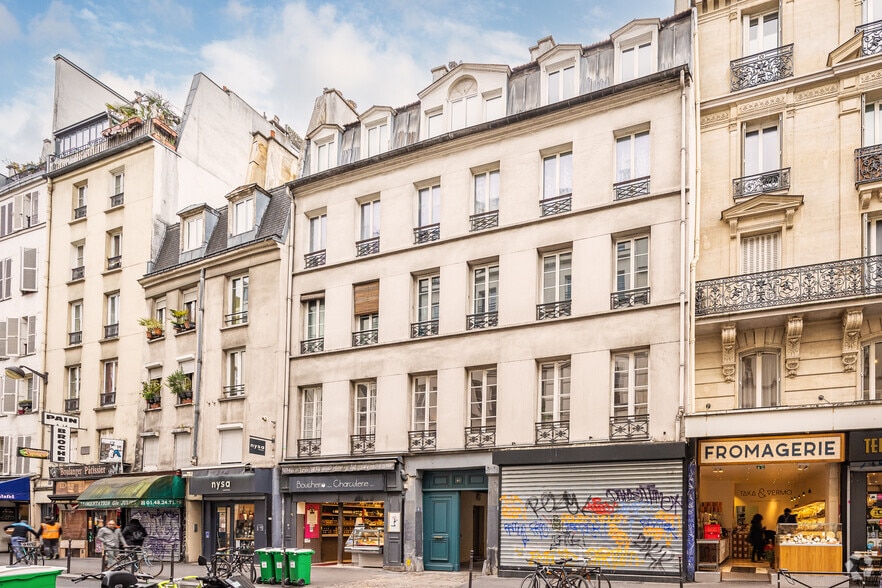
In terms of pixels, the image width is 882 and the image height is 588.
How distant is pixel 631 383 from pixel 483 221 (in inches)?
228

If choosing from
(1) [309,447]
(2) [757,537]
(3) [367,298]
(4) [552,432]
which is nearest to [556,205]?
(4) [552,432]

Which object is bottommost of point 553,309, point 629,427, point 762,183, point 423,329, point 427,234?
point 629,427

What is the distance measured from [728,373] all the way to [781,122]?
18.6 feet

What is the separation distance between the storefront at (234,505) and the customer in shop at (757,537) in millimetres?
12749

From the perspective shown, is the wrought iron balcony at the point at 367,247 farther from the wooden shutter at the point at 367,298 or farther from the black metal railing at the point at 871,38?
the black metal railing at the point at 871,38

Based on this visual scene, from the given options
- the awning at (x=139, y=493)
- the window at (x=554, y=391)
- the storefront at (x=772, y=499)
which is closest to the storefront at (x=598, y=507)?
the storefront at (x=772, y=499)

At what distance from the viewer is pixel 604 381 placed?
1891 centimetres

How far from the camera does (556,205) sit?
20.5m

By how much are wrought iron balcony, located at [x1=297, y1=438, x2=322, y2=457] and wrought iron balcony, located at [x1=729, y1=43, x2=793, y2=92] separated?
14.2 metres

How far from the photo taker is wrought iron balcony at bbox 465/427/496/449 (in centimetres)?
2056

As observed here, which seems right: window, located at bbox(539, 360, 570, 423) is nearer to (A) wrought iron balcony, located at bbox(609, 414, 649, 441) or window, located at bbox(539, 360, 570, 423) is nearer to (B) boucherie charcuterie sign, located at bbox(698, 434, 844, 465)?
(A) wrought iron balcony, located at bbox(609, 414, 649, 441)

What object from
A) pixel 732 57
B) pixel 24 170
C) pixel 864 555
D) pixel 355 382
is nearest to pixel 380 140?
pixel 355 382

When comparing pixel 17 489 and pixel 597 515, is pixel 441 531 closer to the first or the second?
pixel 597 515

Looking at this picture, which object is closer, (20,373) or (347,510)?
(347,510)
